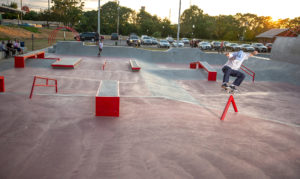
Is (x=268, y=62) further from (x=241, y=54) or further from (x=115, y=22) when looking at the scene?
(x=115, y=22)

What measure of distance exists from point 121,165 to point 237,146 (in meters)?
2.73

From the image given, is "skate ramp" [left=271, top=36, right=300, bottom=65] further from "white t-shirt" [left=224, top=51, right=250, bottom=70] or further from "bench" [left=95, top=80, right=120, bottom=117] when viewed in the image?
"bench" [left=95, top=80, right=120, bottom=117]

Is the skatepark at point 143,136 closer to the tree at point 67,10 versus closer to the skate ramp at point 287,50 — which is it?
the skate ramp at point 287,50

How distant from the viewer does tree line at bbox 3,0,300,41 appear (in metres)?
78.0

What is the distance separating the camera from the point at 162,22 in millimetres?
84125

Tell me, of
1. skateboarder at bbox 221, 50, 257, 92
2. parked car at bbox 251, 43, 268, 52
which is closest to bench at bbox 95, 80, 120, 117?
skateboarder at bbox 221, 50, 257, 92

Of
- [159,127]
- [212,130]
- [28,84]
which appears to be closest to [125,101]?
[159,127]

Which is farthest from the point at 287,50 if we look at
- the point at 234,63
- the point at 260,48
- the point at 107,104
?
the point at 260,48

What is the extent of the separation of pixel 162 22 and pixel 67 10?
3335 centimetres

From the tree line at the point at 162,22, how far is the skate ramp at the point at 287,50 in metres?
58.0

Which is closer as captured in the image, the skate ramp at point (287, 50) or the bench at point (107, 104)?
the bench at point (107, 104)

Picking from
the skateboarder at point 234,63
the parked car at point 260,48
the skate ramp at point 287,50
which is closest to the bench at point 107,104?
the skateboarder at point 234,63

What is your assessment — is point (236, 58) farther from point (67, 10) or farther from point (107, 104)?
point (67, 10)

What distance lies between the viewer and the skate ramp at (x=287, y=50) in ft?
58.1
